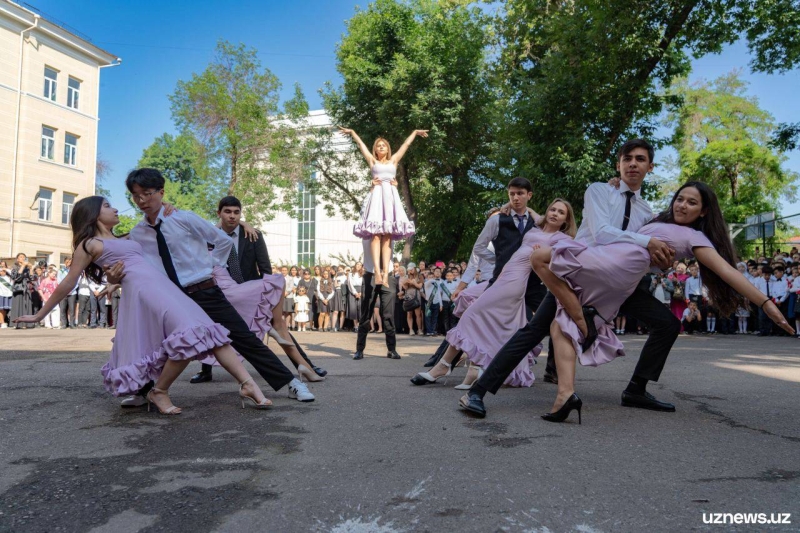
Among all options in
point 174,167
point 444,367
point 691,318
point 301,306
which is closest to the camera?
point 444,367

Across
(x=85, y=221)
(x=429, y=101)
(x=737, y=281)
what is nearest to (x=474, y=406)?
(x=737, y=281)

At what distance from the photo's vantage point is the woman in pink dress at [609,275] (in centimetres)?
444

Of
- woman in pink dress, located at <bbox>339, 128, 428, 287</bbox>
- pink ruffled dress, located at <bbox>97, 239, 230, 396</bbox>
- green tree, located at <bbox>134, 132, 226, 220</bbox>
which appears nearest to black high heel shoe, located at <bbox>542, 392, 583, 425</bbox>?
pink ruffled dress, located at <bbox>97, 239, 230, 396</bbox>

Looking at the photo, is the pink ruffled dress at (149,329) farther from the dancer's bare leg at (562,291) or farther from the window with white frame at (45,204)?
the window with white frame at (45,204)

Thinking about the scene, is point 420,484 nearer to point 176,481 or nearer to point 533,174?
point 176,481

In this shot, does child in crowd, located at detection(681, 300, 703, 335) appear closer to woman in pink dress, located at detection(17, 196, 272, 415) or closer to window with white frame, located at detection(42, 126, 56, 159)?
woman in pink dress, located at detection(17, 196, 272, 415)

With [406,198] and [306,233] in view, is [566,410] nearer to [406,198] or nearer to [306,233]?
[406,198]

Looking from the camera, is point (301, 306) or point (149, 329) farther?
point (301, 306)

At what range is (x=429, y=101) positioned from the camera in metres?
27.1

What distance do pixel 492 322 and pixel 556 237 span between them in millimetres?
1005

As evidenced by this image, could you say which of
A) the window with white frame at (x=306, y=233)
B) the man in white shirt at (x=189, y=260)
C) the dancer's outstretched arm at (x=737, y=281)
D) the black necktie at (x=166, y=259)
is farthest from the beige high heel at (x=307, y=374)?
the window with white frame at (x=306, y=233)

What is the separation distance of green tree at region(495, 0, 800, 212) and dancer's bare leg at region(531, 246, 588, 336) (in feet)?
49.3

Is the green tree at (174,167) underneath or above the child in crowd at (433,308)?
above

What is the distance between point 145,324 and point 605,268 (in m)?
3.34
